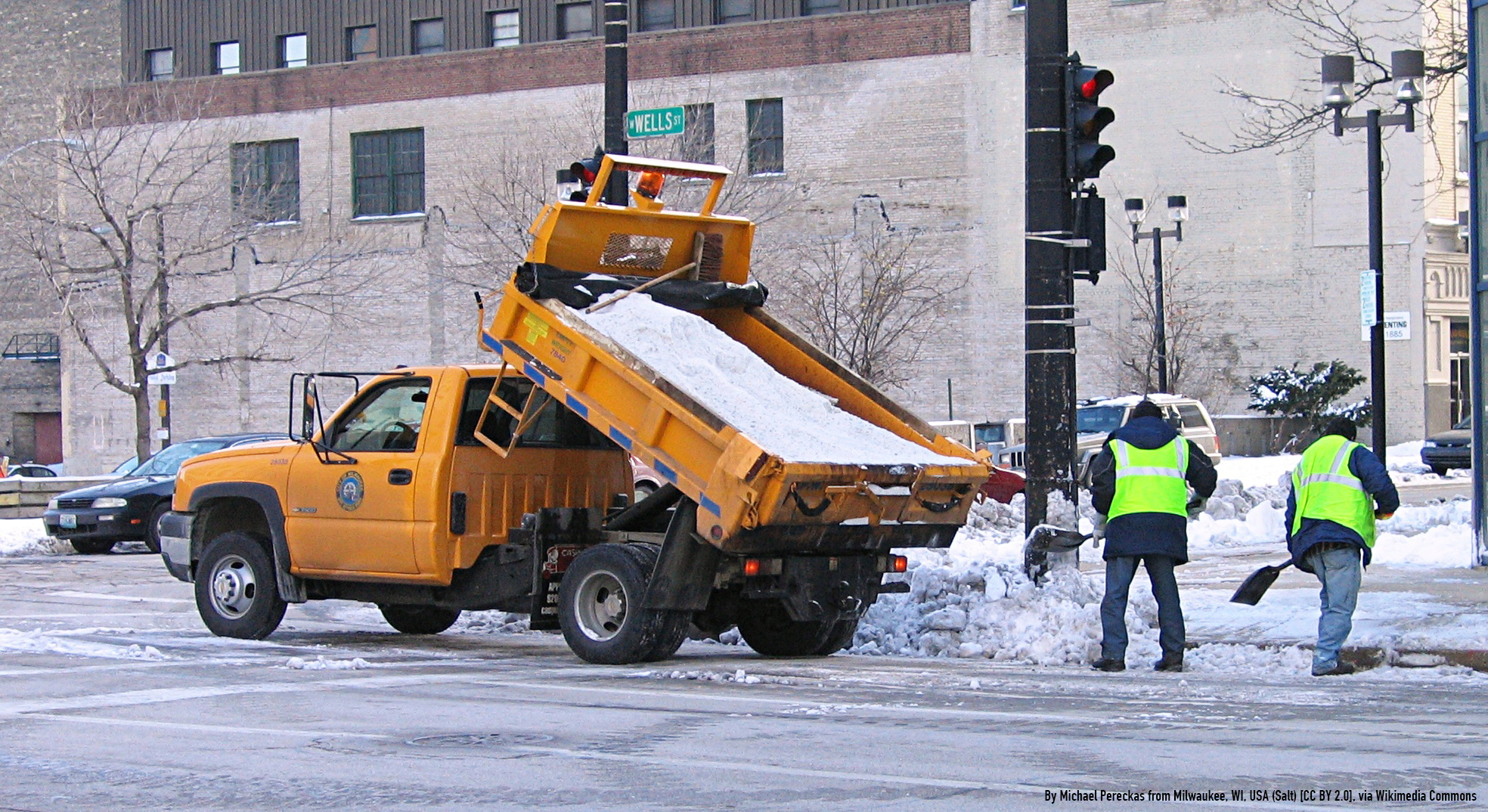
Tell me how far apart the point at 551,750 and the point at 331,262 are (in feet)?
124

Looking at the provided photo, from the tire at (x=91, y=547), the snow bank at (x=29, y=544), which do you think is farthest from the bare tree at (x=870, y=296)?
the snow bank at (x=29, y=544)

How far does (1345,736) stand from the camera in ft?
26.0

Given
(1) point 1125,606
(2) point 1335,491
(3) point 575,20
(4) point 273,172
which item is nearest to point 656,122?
(1) point 1125,606

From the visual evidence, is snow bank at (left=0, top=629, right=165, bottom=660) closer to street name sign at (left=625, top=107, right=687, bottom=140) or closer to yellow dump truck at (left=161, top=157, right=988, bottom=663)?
yellow dump truck at (left=161, top=157, right=988, bottom=663)

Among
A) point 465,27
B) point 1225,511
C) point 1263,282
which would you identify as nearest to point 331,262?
point 465,27

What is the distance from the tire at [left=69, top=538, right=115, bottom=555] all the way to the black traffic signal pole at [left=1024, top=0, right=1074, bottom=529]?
16327mm

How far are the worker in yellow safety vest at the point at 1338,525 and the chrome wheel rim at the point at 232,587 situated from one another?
7.41 meters

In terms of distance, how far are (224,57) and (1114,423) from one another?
34382mm

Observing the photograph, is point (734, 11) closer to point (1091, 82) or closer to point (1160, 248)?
point (1160, 248)

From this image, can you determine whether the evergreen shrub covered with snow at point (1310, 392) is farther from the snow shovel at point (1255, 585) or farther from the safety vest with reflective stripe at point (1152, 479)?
the safety vest with reflective stripe at point (1152, 479)

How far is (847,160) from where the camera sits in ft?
154

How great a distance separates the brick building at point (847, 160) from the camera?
144 ft

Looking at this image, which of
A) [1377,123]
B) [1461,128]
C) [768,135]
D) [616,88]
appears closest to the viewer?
[616,88]

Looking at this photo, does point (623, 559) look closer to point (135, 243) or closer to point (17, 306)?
point (135, 243)
